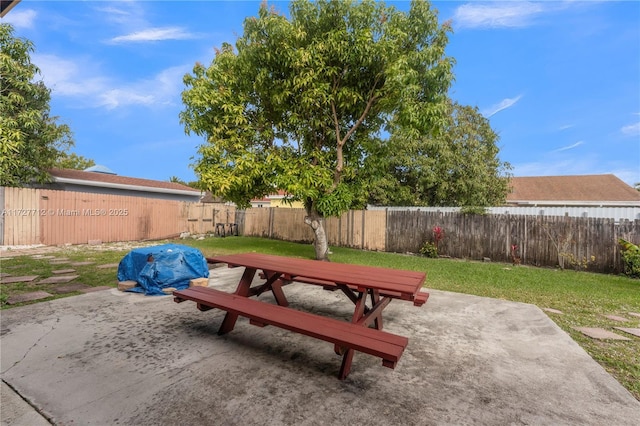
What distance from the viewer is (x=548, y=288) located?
223 inches

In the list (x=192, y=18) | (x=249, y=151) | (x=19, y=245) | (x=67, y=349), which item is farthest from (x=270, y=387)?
(x=19, y=245)

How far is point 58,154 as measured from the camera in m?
13.6

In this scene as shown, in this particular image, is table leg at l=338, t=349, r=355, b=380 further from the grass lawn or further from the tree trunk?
the tree trunk

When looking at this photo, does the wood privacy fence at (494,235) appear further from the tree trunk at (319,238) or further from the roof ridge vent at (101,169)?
the roof ridge vent at (101,169)

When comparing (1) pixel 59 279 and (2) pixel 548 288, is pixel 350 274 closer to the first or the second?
(2) pixel 548 288

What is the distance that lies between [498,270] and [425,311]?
5070 mm

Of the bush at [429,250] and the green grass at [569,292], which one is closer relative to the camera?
the green grass at [569,292]

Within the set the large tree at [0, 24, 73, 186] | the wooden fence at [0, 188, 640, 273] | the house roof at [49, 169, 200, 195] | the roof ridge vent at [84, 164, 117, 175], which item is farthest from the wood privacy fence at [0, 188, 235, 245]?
the roof ridge vent at [84, 164, 117, 175]

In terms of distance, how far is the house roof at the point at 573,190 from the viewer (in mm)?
17344

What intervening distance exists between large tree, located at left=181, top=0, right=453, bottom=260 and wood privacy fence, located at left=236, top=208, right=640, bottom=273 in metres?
2.88

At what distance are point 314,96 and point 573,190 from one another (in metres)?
20.3

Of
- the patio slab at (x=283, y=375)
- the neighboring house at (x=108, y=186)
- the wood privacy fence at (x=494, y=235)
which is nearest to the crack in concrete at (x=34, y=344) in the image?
the patio slab at (x=283, y=375)

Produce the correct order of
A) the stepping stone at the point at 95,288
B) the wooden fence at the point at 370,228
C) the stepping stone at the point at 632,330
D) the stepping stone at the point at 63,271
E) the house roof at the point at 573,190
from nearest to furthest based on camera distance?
the stepping stone at the point at 632,330 < the stepping stone at the point at 95,288 < the stepping stone at the point at 63,271 < the wooden fence at the point at 370,228 < the house roof at the point at 573,190

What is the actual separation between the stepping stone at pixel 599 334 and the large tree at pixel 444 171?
10192 mm
